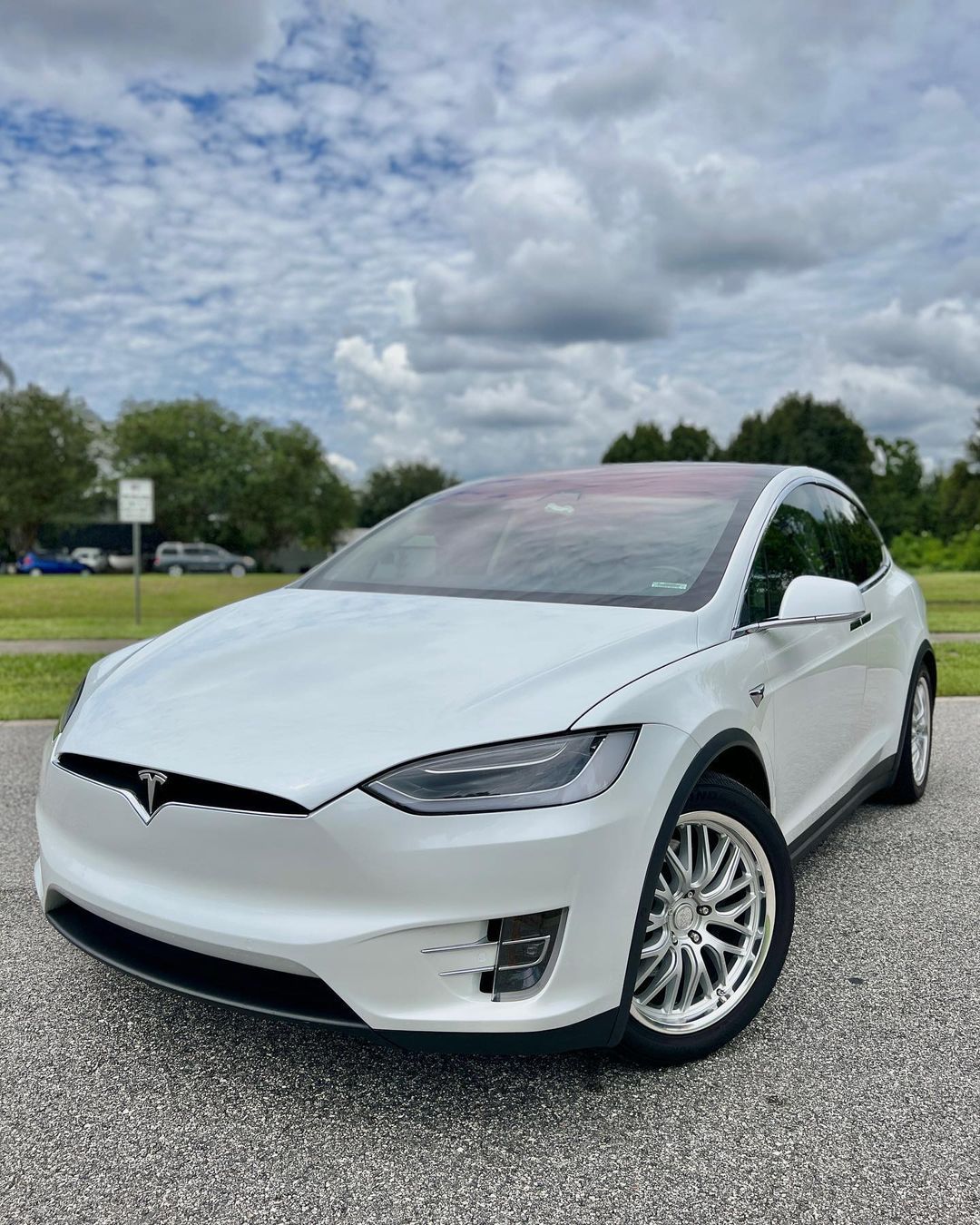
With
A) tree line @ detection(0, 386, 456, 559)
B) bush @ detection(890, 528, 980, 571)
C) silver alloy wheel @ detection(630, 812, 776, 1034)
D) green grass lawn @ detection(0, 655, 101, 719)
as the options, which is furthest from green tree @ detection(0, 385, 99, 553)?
silver alloy wheel @ detection(630, 812, 776, 1034)

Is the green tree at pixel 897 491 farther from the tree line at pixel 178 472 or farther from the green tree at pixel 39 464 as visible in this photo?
the green tree at pixel 39 464

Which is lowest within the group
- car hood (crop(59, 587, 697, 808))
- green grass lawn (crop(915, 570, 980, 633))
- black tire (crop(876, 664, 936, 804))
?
green grass lawn (crop(915, 570, 980, 633))

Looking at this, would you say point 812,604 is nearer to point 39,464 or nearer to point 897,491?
point 39,464

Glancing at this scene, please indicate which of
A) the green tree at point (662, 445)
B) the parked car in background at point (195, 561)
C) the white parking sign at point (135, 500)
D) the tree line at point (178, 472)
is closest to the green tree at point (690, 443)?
the green tree at point (662, 445)

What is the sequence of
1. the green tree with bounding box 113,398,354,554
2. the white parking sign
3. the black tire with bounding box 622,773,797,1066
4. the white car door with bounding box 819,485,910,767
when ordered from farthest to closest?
1. the green tree with bounding box 113,398,354,554
2. the white parking sign
3. the white car door with bounding box 819,485,910,767
4. the black tire with bounding box 622,773,797,1066

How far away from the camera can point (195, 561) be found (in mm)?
55656

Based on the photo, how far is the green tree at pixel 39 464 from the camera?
58.6 m

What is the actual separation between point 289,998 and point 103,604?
26454mm

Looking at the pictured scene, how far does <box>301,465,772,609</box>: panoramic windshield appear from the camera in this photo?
10.8ft

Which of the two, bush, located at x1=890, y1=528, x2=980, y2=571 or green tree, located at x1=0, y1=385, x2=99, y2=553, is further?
green tree, located at x1=0, y1=385, x2=99, y2=553

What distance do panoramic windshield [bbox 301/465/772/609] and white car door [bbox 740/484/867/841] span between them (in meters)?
0.18

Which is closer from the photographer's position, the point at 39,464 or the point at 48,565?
the point at 48,565

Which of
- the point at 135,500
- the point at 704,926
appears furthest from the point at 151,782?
the point at 135,500

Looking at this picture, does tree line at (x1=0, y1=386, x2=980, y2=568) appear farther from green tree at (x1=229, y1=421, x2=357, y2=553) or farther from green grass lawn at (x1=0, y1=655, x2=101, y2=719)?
green grass lawn at (x1=0, y1=655, x2=101, y2=719)
